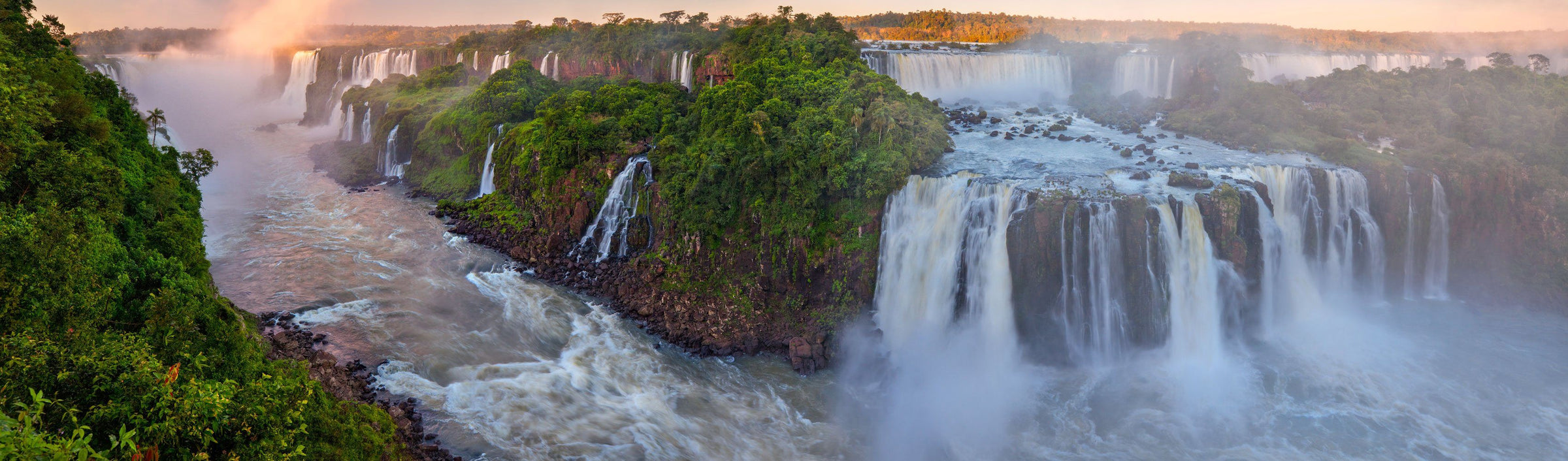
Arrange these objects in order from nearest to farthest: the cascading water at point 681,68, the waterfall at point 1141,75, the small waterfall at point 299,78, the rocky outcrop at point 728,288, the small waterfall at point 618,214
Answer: the rocky outcrop at point 728,288 < the small waterfall at point 618,214 < the cascading water at point 681,68 < the waterfall at point 1141,75 < the small waterfall at point 299,78

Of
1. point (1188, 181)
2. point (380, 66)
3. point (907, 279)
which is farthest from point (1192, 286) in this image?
point (380, 66)

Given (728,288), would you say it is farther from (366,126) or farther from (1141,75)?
(366,126)

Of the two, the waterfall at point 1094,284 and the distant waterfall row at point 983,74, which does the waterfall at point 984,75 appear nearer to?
the distant waterfall row at point 983,74

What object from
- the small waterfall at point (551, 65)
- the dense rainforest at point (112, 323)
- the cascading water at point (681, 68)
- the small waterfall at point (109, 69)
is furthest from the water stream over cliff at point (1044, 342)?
the small waterfall at point (109, 69)

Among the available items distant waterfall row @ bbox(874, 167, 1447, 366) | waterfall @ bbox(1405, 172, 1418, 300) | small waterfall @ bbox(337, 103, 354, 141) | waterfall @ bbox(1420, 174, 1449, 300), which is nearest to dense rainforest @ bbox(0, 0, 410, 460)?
distant waterfall row @ bbox(874, 167, 1447, 366)

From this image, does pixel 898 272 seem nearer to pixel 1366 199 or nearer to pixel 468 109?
pixel 1366 199

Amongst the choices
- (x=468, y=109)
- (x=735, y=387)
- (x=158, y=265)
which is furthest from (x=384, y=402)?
(x=468, y=109)

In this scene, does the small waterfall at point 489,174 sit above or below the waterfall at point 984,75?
below
